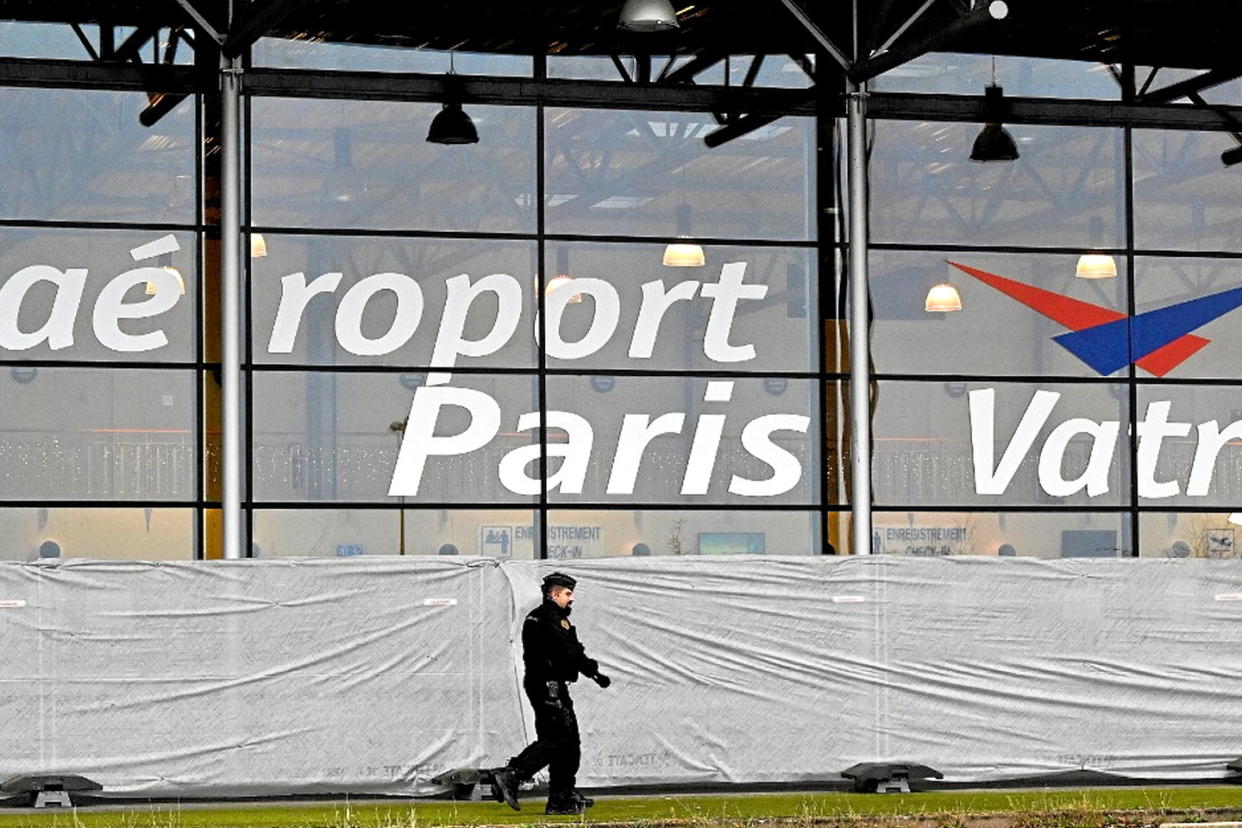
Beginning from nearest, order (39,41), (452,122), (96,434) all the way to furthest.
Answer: (96,434) → (39,41) → (452,122)

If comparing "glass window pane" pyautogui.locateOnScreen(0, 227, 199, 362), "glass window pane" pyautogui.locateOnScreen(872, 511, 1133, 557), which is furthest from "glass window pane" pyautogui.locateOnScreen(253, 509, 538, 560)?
"glass window pane" pyautogui.locateOnScreen(872, 511, 1133, 557)

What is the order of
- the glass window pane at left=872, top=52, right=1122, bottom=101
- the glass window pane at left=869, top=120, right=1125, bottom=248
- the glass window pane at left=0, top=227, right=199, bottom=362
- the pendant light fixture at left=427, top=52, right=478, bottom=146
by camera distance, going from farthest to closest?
the glass window pane at left=872, top=52, right=1122, bottom=101
the glass window pane at left=869, top=120, right=1125, bottom=248
the pendant light fixture at left=427, top=52, right=478, bottom=146
the glass window pane at left=0, top=227, right=199, bottom=362

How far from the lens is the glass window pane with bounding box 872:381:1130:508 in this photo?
22125 mm

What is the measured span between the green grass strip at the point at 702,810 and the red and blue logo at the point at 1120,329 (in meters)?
7.17

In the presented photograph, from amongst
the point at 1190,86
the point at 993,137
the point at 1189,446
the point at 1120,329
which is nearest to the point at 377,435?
the point at 993,137

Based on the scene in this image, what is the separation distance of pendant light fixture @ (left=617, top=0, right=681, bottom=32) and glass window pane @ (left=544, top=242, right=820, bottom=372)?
12.1ft

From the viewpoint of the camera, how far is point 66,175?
2042 cm

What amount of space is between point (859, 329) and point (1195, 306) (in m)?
4.25

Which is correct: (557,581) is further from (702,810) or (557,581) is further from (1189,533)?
(1189,533)

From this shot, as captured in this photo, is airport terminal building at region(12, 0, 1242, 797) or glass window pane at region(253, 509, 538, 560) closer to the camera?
airport terminal building at region(12, 0, 1242, 797)

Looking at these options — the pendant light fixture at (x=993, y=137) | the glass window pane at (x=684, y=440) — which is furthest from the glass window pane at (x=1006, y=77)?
the glass window pane at (x=684, y=440)

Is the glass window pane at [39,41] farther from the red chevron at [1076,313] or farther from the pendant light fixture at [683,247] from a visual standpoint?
the red chevron at [1076,313]

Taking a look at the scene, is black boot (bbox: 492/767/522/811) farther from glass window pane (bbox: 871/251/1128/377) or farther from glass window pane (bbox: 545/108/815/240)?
glass window pane (bbox: 871/251/1128/377)

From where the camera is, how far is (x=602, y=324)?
21594mm
